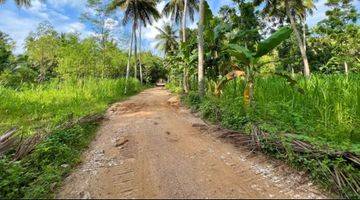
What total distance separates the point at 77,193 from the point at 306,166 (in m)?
3.00

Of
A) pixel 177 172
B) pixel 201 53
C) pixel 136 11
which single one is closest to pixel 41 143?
pixel 177 172

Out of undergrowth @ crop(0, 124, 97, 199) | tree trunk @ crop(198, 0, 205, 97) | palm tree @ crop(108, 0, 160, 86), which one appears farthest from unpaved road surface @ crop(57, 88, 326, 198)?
palm tree @ crop(108, 0, 160, 86)

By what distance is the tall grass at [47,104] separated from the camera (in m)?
8.16

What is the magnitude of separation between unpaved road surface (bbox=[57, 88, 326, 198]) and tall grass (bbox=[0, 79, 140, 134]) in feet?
6.89

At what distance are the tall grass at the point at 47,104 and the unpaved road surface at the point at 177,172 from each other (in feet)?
6.89

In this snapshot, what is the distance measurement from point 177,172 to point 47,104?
7.68 meters

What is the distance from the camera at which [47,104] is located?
1067cm

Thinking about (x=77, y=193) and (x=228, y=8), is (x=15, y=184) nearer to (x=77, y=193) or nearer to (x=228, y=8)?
(x=77, y=193)

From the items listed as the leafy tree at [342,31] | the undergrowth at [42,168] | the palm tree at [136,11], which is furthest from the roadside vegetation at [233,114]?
the leafy tree at [342,31]

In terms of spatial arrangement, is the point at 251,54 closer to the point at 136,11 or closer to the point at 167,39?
the point at 136,11

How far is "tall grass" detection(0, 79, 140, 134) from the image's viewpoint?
8.16m

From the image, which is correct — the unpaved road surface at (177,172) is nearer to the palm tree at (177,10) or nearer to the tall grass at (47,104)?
the tall grass at (47,104)

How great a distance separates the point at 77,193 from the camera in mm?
3877

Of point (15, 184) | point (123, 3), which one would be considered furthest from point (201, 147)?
point (123, 3)
